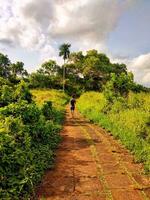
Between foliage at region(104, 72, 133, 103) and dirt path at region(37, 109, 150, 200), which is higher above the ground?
foliage at region(104, 72, 133, 103)

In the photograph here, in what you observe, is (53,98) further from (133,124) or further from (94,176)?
(94,176)

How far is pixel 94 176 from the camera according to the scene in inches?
382

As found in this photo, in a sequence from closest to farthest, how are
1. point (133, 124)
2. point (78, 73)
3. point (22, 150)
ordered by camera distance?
point (22, 150) < point (133, 124) < point (78, 73)

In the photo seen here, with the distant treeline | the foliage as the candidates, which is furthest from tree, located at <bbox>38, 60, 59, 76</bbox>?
the foliage

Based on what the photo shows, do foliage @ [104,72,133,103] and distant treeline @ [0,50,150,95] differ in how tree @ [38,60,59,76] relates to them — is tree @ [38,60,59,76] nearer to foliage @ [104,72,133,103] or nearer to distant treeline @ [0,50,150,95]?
distant treeline @ [0,50,150,95]

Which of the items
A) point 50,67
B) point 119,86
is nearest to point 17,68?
point 50,67

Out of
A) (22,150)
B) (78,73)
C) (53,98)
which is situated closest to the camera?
(22,150)

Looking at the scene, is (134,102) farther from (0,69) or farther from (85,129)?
(0,69)

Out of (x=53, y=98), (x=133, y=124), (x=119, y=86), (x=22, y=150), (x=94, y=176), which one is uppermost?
(x=119, y=86)

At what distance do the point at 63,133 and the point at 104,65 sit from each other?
4706 cm

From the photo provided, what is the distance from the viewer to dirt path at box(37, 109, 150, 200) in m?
8.34

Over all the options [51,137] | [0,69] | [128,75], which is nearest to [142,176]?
[51,137]

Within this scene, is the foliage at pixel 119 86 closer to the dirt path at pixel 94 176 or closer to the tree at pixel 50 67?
the dirt path at pixel 94 176

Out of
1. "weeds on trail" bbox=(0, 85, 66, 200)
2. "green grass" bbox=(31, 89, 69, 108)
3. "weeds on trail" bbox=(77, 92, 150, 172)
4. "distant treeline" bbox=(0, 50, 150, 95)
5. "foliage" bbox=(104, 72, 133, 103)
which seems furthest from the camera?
"distant treeline" bbox=(0, 50, 150, 95)
